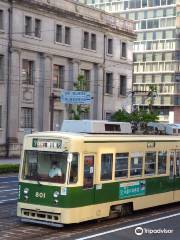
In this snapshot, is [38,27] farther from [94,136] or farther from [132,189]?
[94,136]

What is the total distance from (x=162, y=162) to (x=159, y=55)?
3425 inches

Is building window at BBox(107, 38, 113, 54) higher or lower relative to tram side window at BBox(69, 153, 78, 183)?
higher

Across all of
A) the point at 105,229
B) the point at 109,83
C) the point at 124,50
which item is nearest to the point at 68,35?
the point at 109,83

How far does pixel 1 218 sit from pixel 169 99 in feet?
294

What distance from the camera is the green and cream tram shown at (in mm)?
15680

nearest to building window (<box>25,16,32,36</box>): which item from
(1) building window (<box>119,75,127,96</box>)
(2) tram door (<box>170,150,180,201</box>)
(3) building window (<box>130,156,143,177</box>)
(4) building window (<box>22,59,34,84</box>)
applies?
(4) building window (<box>22,59,34,84</box>)

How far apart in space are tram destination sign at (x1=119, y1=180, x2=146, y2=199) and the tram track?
2.36 feet

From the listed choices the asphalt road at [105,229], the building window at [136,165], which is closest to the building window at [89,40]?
the asphalt road at [105,229]

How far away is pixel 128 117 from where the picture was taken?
177 ft

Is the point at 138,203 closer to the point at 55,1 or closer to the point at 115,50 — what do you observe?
the point at 55,1

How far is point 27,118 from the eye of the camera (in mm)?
51156

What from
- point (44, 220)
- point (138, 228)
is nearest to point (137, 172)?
point (138, 228)

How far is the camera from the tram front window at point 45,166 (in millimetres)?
15781
